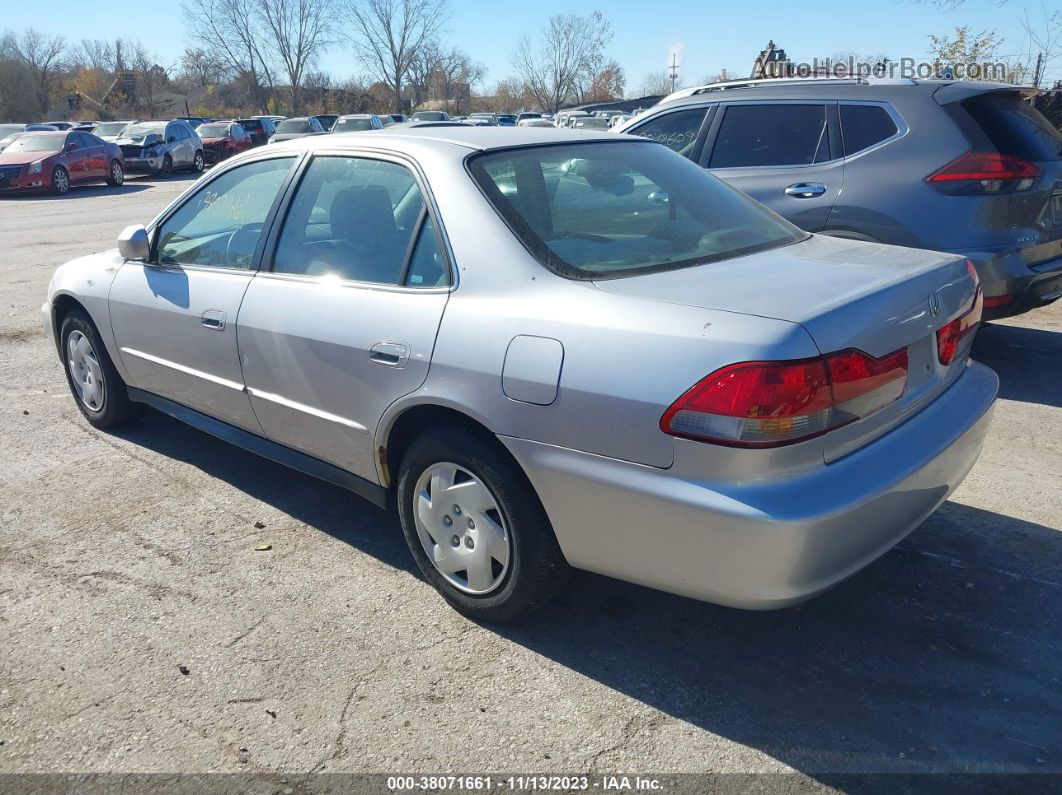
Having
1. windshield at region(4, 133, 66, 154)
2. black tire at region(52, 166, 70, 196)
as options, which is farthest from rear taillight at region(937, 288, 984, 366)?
windshield at region(4, 133, 66, 154)

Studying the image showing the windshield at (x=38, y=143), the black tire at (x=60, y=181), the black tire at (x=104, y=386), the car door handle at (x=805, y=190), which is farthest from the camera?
the windshield at (x=38, y=143)

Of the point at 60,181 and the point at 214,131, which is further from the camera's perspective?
the point at 214,131

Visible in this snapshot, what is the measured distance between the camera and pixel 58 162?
73.5 feet

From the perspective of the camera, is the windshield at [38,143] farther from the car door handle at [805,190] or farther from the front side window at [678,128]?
the car door handle at [805,190]

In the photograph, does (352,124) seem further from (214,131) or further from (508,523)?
(508,523)

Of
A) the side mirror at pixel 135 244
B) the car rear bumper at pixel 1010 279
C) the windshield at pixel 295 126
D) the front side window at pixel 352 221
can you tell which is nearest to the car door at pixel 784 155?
the car rear bumper at pixel 1010 279

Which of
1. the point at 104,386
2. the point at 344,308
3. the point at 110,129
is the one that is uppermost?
the point at 110,129

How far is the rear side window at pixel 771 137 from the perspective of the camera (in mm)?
6156

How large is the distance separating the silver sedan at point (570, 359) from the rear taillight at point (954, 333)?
1cm

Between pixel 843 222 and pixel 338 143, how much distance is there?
3470mm

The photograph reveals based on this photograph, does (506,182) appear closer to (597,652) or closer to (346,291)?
(346,291)

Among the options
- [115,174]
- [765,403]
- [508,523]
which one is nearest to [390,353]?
[508,523]

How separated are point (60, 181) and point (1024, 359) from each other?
73.9 feet

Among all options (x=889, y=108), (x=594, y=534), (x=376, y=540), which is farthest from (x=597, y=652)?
(x=889, y=108)
